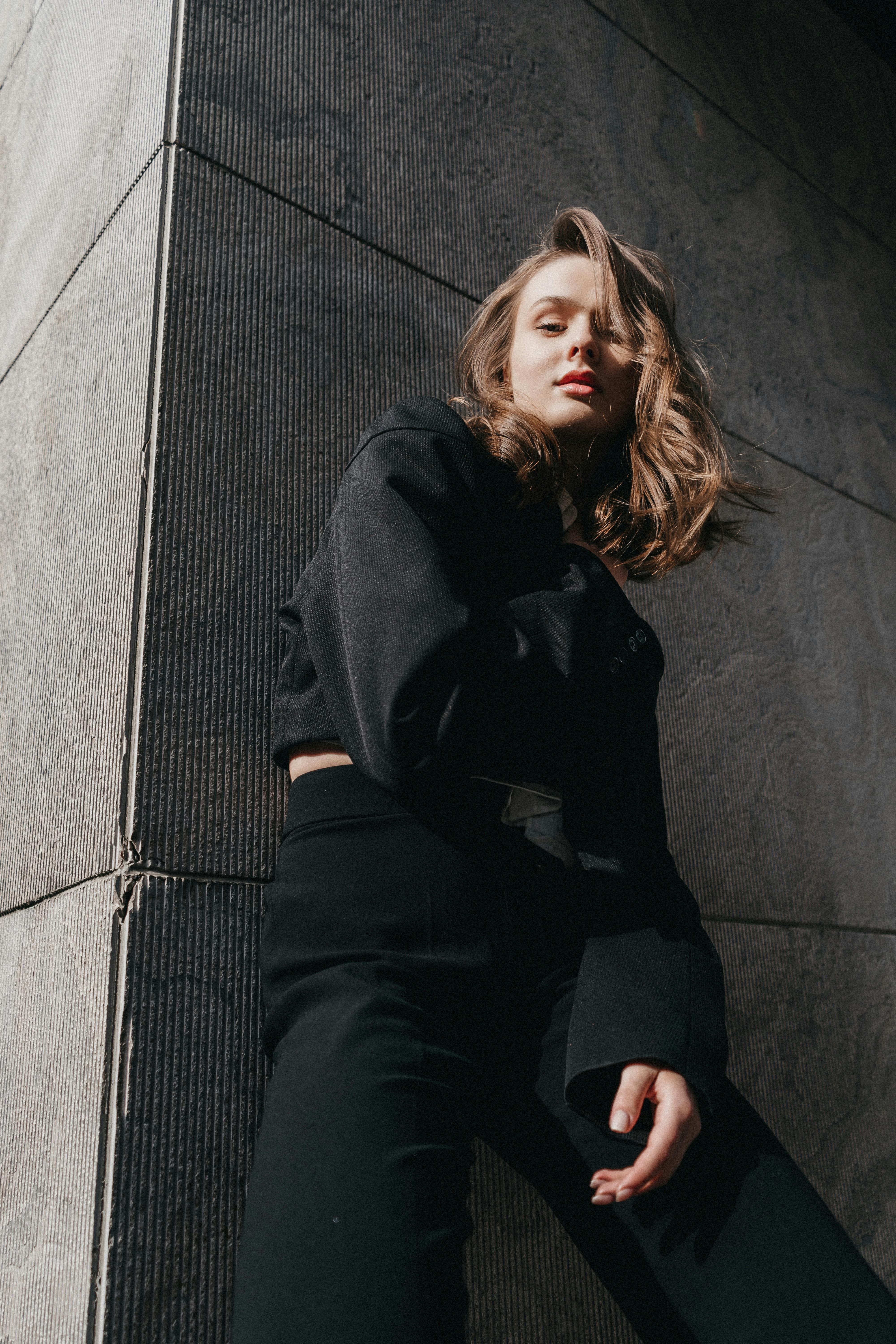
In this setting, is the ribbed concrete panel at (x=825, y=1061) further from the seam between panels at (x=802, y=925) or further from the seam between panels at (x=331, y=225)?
the seam between panels at (x=331, y=225)

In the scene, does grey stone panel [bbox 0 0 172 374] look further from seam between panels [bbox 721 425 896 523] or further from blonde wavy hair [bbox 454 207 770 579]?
seam between panels [bbox 721 425 896 523]

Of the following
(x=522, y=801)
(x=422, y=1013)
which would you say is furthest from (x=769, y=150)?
(x=422, y=1013)

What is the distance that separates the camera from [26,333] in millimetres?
2383

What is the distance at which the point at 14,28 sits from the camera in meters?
2.96

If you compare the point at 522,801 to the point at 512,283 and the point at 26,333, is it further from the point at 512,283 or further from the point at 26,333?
the point at 26,333

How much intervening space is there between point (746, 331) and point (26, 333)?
2.12m

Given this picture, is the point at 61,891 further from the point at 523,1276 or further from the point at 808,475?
the point at 808,475

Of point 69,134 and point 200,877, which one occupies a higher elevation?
point 69,134

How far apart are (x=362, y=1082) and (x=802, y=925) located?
167cm

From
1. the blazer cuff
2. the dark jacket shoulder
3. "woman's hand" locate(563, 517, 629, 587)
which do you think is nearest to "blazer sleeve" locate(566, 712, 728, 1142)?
the blazer cuff

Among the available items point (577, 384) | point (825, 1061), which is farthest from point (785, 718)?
point (577, 384)

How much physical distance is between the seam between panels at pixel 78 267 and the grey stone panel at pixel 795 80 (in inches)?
76.6

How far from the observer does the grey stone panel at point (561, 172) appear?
7.53 feet

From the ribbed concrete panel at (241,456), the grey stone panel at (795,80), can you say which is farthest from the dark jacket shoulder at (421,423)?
the grey stone panel at (795,80)
